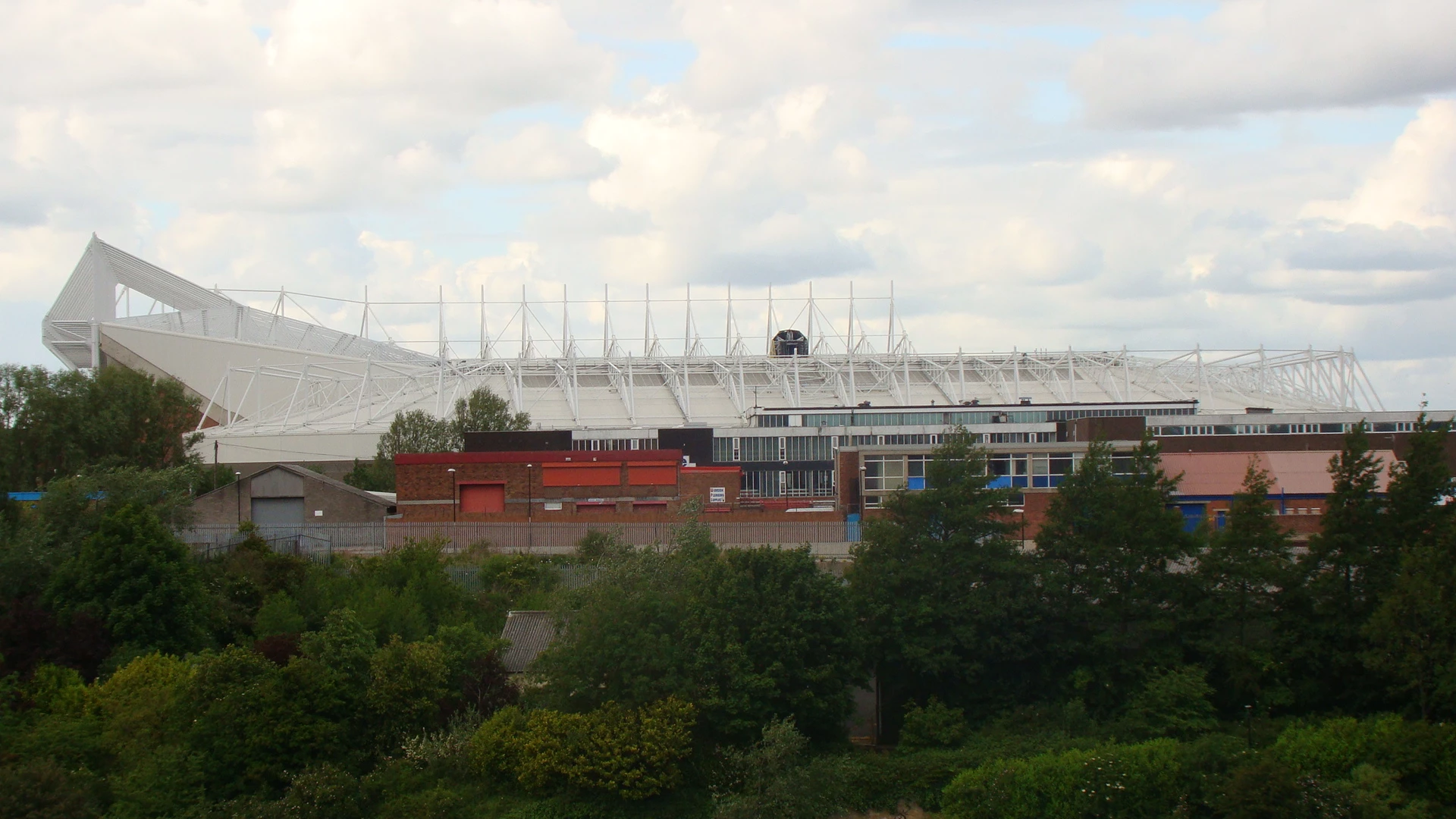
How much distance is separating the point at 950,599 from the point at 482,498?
20080 mm

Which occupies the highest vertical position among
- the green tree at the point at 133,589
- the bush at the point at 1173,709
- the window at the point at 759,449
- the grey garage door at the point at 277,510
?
the window at the point at 759,449

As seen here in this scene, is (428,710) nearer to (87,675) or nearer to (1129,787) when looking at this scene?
(87,675)

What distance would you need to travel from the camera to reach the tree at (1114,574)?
2258cm

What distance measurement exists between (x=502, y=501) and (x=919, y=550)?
62.7 ft

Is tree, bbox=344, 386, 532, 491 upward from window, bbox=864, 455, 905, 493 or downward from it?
upward

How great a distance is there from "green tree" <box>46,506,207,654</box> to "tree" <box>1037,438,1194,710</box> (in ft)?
52.8

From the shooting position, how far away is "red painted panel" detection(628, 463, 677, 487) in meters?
40.6

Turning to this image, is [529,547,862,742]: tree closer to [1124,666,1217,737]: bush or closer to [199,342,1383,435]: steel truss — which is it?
[1124,666,1217,737]: bush

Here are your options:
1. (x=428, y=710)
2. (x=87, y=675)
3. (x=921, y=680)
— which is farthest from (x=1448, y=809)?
(x=87, y=675)

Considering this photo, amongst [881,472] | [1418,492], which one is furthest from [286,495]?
[1418,492]

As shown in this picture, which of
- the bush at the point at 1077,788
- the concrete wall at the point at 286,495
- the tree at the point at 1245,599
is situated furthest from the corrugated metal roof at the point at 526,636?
the concrete wall at the point at 286,495

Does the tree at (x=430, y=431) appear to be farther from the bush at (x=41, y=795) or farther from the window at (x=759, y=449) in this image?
the bush at (x=41, y=795)

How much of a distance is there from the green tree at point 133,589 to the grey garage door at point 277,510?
45.5 ft

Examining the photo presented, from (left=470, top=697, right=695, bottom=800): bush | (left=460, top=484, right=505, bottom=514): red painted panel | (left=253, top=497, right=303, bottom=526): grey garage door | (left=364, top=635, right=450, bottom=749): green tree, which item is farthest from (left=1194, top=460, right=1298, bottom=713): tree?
(left=253, top=497, right=303, bottom=526): grey garage door
